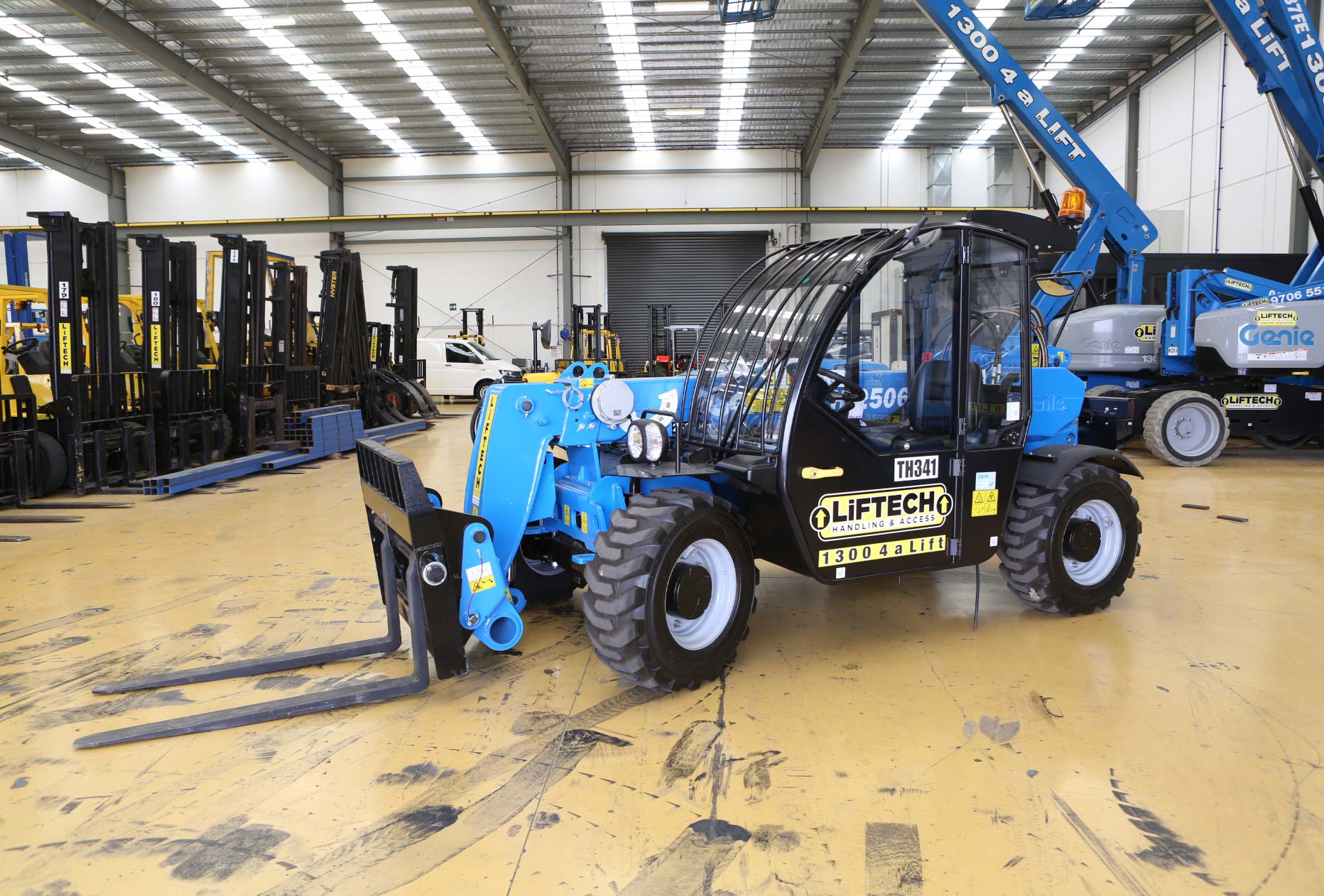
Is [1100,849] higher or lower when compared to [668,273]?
lower

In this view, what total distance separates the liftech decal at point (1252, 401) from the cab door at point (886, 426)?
910 cm

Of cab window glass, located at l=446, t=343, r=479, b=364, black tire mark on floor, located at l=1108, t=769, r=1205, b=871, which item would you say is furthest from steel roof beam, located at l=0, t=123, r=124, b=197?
black tire mark on floor, located at l=1108, t=769, r=1205, b=871

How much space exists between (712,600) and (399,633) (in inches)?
58.6

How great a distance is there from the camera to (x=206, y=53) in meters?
18.5

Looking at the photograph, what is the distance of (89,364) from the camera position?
8.69 meters

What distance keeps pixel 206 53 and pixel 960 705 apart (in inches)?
849

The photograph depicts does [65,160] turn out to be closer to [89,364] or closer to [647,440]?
[89,364]

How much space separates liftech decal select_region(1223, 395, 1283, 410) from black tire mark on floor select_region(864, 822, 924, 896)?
35.8ft

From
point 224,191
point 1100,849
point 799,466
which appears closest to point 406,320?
point 224,191

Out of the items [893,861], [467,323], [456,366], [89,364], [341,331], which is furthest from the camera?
[467,323]

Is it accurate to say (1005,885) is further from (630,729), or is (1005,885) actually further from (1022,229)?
(1022,229)

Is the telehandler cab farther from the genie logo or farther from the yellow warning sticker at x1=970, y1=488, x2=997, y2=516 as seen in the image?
the genie logo

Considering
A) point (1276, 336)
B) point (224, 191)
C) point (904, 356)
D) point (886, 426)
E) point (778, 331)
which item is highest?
point (224, 191)

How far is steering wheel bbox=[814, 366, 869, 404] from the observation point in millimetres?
3867
